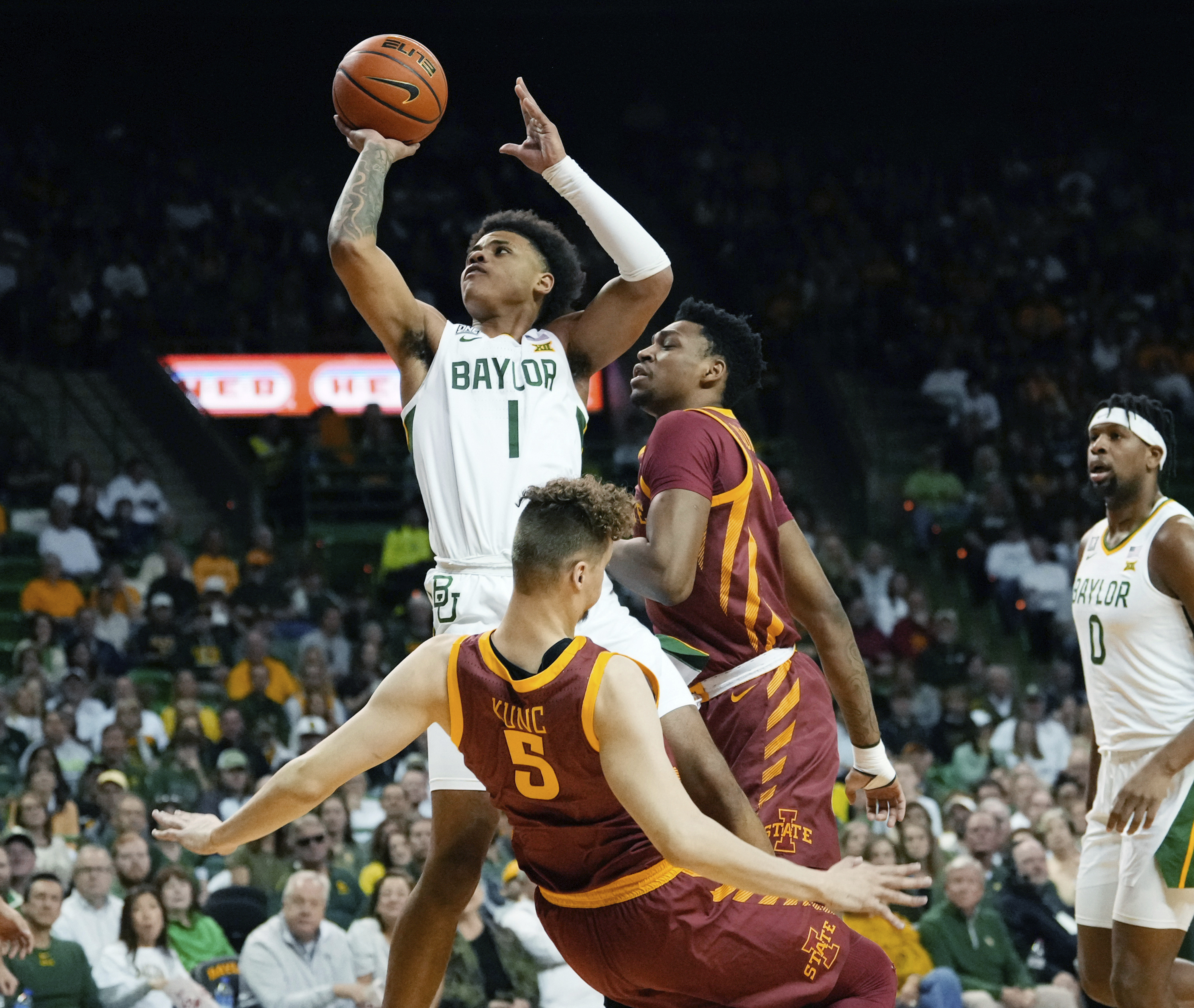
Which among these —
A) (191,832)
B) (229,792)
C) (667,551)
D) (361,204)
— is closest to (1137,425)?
(667,551)

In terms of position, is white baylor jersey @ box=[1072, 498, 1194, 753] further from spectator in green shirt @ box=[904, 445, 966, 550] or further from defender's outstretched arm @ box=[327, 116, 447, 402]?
spectator in green shirt @ box=[904, 445, 966, 550]

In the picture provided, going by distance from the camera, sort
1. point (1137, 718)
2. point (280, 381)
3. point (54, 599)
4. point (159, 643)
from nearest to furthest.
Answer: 1. point (1137, 718)
2. point (159, 643)
3. point (54, 599)
4. point (280, 381)

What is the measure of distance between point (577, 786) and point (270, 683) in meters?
8.52

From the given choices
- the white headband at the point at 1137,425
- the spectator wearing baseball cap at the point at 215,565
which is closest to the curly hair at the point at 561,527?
the white headband at the point at 1137,425

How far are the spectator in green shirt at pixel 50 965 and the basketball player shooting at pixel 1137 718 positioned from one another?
4689mm

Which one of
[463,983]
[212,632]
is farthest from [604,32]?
[463,983]

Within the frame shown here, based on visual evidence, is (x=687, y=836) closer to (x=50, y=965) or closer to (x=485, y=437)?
(x=485, y=437)

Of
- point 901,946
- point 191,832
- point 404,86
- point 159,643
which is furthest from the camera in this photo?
point 159,643

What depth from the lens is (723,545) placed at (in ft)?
15.2

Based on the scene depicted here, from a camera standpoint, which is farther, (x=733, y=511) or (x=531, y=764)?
(x=733, y=511)

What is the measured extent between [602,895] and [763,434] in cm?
1353

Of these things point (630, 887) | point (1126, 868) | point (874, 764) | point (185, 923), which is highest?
point (874, 764)

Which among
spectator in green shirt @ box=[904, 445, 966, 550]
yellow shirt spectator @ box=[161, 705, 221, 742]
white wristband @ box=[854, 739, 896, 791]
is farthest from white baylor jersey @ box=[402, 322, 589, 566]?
spectator in green shirt @ box=[904, 445, 966, 550]

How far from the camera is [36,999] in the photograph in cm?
741
